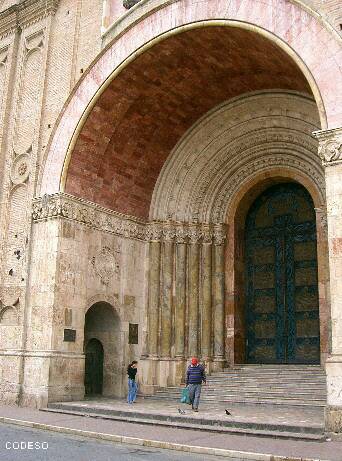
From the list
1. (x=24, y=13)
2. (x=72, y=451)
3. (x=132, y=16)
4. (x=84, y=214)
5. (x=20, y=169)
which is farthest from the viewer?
(x=24, y=13)

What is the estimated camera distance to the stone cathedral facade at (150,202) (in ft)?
45.6

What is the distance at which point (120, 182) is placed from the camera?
16062 mm

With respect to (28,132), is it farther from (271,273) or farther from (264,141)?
(271,273)

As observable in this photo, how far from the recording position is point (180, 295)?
15.8m

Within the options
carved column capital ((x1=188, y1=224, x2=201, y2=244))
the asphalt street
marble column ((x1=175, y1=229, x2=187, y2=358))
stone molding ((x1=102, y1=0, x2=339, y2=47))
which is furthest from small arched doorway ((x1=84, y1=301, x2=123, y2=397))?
stone molding ((x1=102, y1=0, x2=339, y2=47))

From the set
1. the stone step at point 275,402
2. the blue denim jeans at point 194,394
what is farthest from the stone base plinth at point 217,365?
the blue denim jeans at point 194,394

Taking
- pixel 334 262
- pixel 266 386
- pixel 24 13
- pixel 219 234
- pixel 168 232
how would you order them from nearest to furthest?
pixel 334 262, pixel 266 386, pixel 219 234, pixel 168 232, pixel 24 13

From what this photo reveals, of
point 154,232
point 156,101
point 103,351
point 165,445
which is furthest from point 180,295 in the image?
point 165,445

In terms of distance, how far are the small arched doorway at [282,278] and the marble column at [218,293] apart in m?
0.87

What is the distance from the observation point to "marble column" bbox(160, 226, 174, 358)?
51.0 feet

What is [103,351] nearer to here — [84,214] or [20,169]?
[84,214]

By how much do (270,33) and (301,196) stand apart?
220 inches

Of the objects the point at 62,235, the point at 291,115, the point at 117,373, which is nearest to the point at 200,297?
the point at 117,373

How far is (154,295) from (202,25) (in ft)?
23.9
